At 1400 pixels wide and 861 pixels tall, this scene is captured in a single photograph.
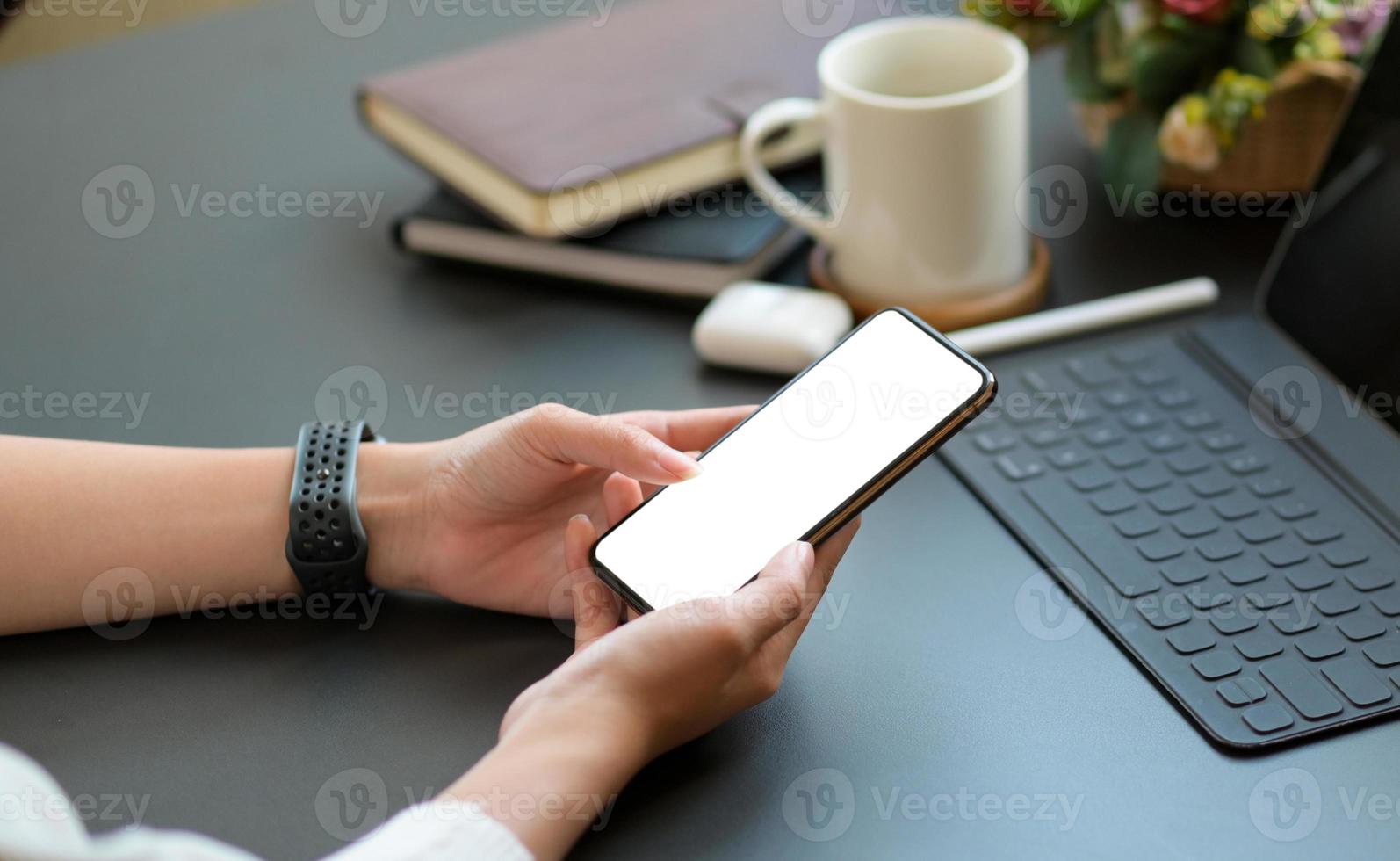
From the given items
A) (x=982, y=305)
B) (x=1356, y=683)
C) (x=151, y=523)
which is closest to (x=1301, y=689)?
(x=1356, y=683)

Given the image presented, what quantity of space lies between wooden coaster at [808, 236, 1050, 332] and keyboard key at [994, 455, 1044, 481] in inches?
5.1

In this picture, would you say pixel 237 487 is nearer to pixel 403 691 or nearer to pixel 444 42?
pixel 403 691

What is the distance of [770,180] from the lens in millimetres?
927

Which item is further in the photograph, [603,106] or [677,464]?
[603,106]

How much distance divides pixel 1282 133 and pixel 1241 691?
1.52ft

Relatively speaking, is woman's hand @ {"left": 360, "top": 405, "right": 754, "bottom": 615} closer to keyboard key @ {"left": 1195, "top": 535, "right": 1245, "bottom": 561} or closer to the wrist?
the wrist

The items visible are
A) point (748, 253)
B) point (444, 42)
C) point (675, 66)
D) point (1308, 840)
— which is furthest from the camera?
point (444, 42)

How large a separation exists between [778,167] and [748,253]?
13cm

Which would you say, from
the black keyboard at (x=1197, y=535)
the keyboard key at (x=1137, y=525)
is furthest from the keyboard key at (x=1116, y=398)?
the keyboard key at (x=1137, y=525)

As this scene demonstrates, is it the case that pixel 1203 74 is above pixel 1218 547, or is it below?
above

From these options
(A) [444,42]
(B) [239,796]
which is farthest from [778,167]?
(B) [239,796]

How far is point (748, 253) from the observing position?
0.91m

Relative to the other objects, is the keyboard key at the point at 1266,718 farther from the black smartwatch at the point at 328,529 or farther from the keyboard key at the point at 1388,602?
the black smartwatch at the point at 328,529

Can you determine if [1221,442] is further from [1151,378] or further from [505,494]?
[505,494]
